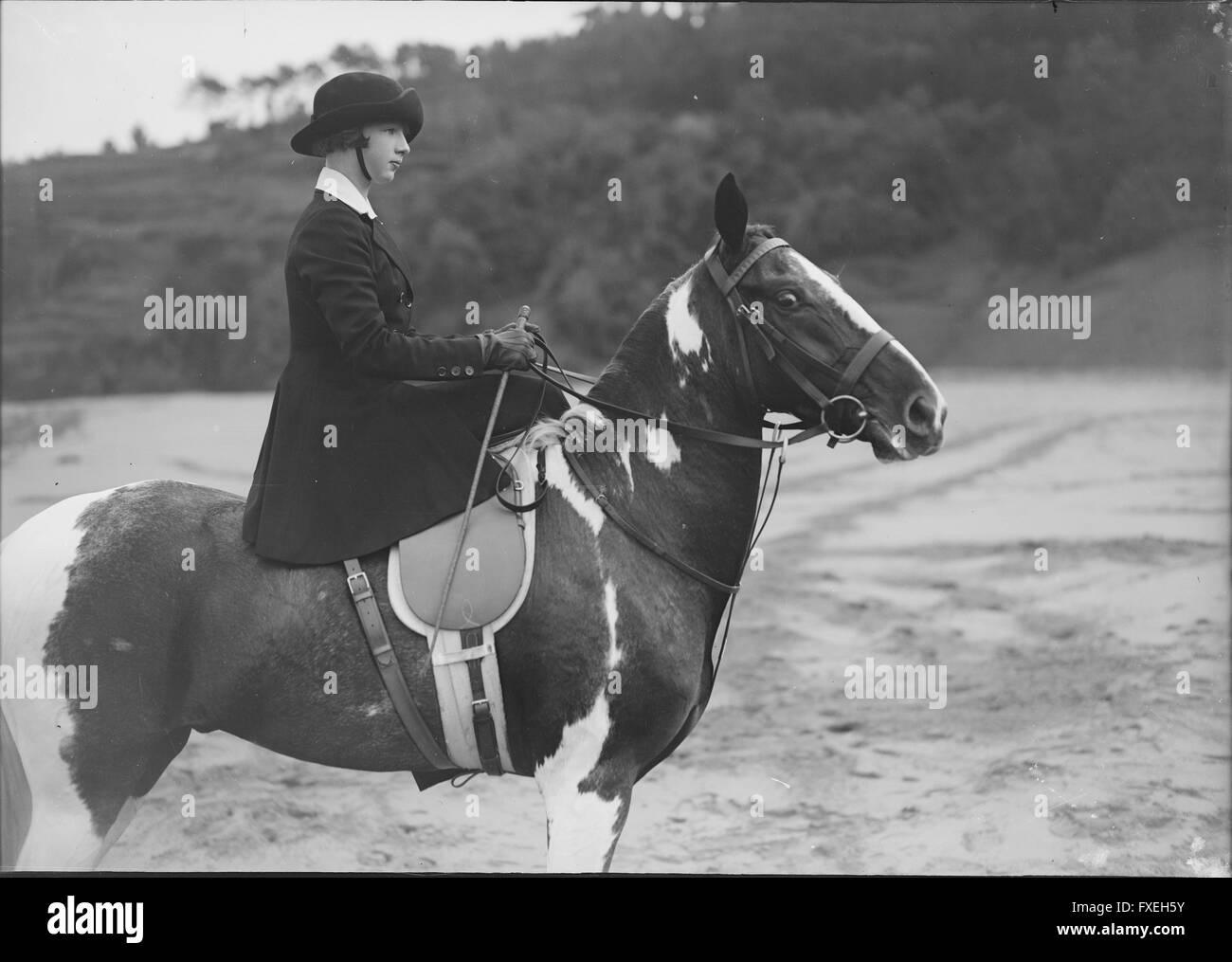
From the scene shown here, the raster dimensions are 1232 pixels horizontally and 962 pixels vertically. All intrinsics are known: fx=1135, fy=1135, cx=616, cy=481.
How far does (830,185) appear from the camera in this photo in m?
7.55

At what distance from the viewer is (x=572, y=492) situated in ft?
10.4

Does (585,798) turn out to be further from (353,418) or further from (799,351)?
(799,351)

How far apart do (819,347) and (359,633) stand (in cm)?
145

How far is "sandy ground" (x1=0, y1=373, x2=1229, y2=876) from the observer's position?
4820 mm

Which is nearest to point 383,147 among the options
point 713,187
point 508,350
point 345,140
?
point 345,140

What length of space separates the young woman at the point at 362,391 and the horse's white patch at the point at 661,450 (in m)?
0.35

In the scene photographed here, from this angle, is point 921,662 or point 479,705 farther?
point 921,662

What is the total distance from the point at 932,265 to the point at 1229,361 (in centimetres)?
195

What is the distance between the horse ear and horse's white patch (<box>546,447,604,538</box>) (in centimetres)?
76

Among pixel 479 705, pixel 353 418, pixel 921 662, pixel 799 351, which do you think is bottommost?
pixel 921 662

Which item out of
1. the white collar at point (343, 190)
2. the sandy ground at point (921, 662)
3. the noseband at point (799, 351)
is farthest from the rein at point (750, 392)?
the sandy ground at point (921, 662)

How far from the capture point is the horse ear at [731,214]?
3.03 m

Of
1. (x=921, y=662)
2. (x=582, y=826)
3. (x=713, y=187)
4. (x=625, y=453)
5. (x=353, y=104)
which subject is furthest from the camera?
(x=713, y=187)
